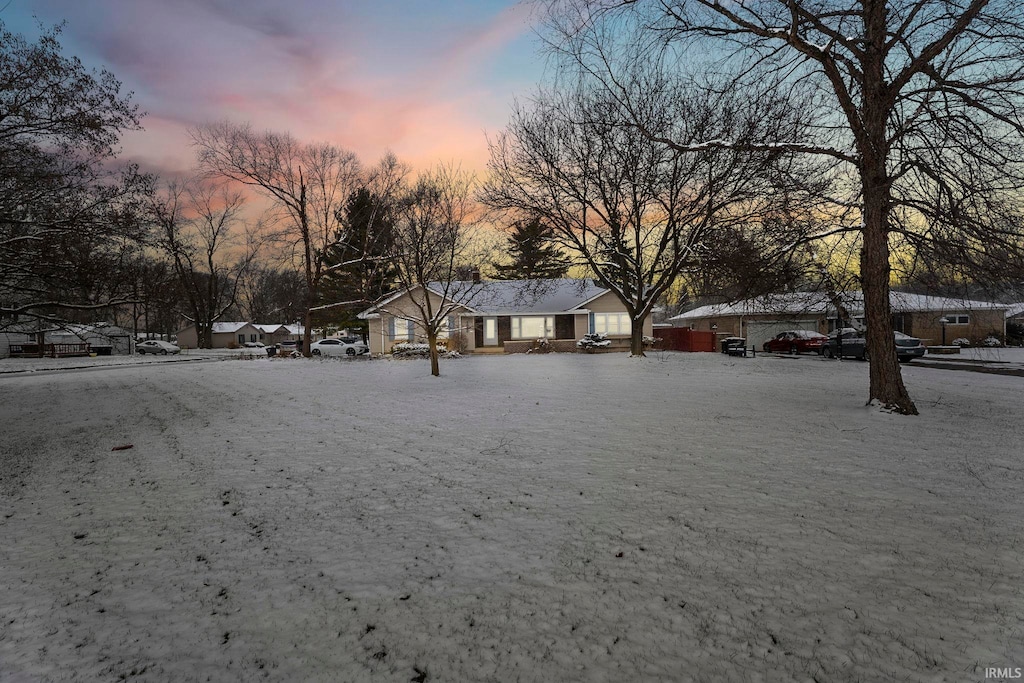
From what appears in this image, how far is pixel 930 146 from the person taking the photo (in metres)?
7.57

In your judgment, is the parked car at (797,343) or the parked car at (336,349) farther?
the parked car at (336,349)

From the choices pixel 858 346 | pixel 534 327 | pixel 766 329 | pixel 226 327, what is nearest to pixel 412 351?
pixel 534 327

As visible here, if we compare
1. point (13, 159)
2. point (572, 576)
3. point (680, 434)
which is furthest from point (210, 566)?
point (13, 159)

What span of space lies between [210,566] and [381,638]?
5.12 ft

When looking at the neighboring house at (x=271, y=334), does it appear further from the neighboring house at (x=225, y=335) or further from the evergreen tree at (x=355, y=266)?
the evergreen tree at (x=355, y=266)

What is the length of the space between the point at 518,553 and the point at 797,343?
109ft

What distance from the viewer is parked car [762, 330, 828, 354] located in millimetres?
30578

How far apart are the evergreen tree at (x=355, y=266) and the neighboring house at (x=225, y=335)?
29659mm

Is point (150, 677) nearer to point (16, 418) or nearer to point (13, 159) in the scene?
point (16, 418)

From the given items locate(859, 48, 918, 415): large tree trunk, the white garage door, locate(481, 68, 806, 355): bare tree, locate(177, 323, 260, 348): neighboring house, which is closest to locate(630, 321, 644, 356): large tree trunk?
locate(481, 68, 806, 355): bare tree

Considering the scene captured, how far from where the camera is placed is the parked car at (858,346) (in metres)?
23.5

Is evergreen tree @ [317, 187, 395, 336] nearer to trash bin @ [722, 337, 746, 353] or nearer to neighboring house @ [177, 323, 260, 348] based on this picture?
trash bin @ [722, 337, 746, 353]

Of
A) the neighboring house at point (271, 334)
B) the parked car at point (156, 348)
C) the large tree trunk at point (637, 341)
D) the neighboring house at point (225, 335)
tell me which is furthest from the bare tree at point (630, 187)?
the neighboring house at point (271, 334)

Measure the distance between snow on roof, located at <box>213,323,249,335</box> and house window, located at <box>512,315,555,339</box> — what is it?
5433 centimetres
